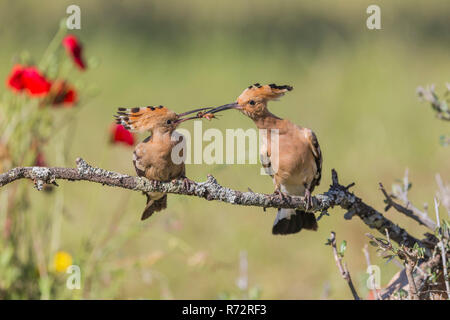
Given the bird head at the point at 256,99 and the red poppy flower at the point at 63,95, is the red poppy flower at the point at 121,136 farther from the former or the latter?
the bird head at the point at 256,99

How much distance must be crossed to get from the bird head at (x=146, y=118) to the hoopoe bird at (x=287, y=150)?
0.77 feet

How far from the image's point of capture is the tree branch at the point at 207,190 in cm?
221

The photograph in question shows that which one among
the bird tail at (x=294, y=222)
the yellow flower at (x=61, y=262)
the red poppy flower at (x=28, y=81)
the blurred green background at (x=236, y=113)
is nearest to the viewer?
the bird tail at (x=294, y=222)

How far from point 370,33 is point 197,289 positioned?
5274mm

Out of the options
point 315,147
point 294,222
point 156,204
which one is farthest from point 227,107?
point 294,222

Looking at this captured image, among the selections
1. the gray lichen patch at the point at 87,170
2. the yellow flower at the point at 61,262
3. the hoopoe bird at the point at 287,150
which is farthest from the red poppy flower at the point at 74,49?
the gray lichen patch at the point at 87,170

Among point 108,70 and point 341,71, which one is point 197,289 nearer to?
point 341,71

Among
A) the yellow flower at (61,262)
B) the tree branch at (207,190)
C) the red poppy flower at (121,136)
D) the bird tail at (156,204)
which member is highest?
the red poppy flower at (121,136)

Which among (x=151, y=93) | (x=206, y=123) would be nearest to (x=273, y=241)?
(x=206, y=123)

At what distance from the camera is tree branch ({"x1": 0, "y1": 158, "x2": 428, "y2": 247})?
7.23 feet

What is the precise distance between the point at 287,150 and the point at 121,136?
3.89 ft

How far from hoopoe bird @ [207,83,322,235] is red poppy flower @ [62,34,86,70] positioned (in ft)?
3.90

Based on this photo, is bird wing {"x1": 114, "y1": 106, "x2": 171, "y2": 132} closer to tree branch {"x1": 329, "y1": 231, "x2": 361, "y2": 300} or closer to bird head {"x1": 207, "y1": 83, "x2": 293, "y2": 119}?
bird head {"x1": 207, "y1": 83, "x2": 293, "y2": 119}

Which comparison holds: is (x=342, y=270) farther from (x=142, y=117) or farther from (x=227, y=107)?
(x=142, y=117)
